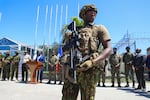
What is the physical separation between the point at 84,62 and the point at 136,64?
700 cm

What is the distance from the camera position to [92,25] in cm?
270

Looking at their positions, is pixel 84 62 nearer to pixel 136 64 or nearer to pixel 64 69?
pixel 64 69

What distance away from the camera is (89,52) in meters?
2.57

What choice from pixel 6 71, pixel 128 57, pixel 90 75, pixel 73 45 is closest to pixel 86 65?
pixel 90 75

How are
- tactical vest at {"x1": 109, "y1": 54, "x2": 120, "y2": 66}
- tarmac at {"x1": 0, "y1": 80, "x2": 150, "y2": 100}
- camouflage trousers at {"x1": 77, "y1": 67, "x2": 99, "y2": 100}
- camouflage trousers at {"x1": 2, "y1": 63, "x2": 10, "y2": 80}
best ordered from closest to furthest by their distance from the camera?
camouflage trousers at {"x1": 77, "y1": 67, "x2": 99, "y2": 100}
tarmac at {"x1": 0, "y1": 80, "x2": 150, "y2": 100}
tactical vest at {"x1": 109, "y1": 54, "x2": 120, "y2": 66}
camouflage trousers at {"x1": 2, "y1": 63, "x2": 10, "y2": 80}

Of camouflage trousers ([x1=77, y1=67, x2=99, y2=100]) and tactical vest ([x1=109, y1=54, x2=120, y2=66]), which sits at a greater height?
tactical vest ([x1=109, y1=54, x2=120, y2=66])

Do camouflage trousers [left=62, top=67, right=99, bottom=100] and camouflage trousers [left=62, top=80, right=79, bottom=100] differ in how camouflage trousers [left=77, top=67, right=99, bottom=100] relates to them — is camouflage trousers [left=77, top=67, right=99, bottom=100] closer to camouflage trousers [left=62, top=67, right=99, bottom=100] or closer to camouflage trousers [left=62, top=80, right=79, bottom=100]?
camouflage trousers [left=62, top=67, right=99, bottom=100]

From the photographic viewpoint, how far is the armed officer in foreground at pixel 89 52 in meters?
2.47

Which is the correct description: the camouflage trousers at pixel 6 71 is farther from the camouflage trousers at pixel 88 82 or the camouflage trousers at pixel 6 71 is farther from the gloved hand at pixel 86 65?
the gloved hand at pixel 86 65

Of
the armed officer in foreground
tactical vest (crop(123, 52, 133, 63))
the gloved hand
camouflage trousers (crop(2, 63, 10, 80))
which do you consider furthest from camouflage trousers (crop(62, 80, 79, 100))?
camouflage trousers (crop(2, 63, 10, 80))

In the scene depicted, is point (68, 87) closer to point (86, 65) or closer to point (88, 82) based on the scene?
point (88, 82)

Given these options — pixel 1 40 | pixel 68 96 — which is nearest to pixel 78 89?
pixel 68 96

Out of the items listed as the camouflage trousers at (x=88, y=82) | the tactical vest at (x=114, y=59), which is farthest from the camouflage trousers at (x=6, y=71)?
the camouflage trousers at (x=88, y=82)

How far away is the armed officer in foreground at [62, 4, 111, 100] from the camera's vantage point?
2.47 m
